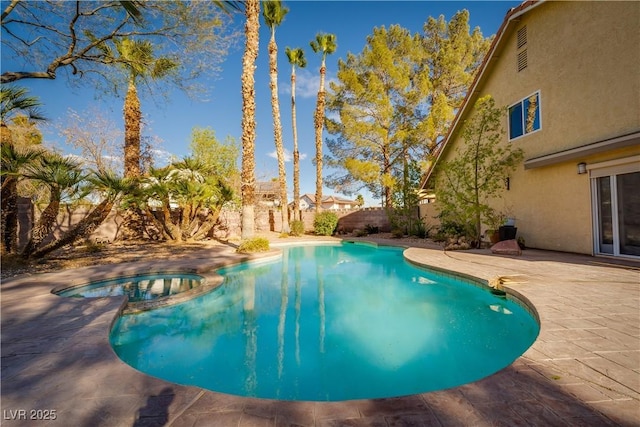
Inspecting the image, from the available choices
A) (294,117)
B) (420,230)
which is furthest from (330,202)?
(420,230)

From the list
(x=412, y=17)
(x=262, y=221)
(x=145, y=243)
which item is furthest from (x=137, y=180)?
(x=412, y=17)

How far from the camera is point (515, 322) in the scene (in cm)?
474

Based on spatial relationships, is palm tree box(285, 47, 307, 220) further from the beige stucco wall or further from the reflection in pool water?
the beige stucco wall

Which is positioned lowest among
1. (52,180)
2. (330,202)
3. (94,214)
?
(94,214)

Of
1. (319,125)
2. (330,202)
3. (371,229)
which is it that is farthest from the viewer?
(330,202)

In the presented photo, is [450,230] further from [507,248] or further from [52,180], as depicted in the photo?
[52,180]

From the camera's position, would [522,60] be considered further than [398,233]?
No

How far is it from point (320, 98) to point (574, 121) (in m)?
15.8

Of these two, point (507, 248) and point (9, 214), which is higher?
point (9, 214)

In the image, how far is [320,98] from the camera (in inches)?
834

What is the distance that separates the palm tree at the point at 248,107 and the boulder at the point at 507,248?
30.7ft

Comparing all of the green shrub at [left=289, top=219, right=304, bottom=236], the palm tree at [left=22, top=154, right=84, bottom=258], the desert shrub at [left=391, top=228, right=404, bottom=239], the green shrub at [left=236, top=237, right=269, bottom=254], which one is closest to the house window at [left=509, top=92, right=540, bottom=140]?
the desert shrub at [left=391, top=228, right=404, bottom=239]

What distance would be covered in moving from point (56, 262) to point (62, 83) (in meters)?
5.88

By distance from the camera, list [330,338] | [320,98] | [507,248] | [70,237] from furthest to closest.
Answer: [320,98], [507,248], [70,237], [330,338]
